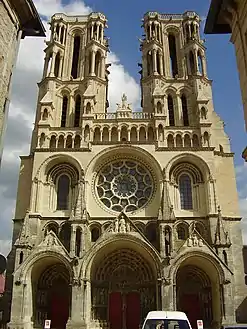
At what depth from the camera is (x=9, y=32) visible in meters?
8.32

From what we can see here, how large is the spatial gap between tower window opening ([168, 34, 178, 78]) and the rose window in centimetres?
1006

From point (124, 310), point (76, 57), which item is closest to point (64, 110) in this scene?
point (76, 57)

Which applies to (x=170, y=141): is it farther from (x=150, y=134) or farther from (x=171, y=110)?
(x=171, y=110)

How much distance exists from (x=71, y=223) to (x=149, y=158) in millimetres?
7241

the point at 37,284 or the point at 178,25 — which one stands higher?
the point at 178,25

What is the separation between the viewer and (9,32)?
8.32m

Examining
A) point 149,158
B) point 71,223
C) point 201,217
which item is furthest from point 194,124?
point 71,223

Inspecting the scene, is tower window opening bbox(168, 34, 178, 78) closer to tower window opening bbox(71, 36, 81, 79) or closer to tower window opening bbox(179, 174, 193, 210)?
tower window opening bbox(71, 36, 81, 79)

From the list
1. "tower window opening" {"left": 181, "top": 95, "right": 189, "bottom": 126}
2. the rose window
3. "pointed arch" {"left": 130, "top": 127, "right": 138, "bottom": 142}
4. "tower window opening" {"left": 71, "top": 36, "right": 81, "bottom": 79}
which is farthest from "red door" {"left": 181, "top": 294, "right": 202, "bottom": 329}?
"tower window opening" {"left": 71, "top": 36, "right": 81, "bottom": 79}

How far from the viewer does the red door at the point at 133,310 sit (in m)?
23.0

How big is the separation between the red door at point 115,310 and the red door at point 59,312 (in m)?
2.86

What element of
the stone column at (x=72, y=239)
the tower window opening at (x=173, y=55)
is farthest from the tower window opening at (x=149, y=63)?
the stone column at (x=72, y=239)

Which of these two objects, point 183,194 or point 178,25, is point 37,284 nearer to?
point 183,194

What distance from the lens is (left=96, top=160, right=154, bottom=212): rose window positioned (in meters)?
25.7
